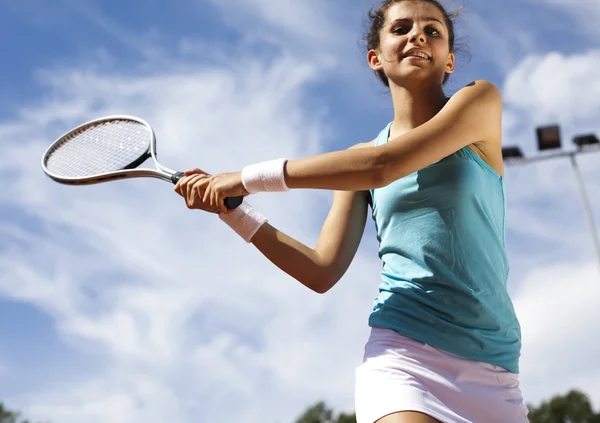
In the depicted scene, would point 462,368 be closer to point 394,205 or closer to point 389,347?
point 389,347

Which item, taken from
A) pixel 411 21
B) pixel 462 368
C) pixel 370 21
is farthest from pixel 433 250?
pixel 370 21

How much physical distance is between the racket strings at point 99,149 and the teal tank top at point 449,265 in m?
2.17

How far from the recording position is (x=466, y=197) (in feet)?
10.8

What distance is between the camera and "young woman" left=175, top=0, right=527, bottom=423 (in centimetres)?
313

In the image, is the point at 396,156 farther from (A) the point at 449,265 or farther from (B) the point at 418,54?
(B) the point at 418,54

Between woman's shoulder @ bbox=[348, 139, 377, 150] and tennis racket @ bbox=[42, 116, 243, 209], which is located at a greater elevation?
tennis racket @ bbox=[42, 116, 243, 209]

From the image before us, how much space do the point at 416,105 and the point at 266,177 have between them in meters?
0.79

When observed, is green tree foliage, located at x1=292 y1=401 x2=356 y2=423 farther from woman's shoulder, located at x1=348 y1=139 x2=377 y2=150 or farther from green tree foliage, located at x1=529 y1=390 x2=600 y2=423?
woman's shoulder, located at x1=348 y1=139 x2=377 y2=150

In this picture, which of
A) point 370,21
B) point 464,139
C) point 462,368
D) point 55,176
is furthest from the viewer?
point 55,176

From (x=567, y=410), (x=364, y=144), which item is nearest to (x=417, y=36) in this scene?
(x=364, y=144)

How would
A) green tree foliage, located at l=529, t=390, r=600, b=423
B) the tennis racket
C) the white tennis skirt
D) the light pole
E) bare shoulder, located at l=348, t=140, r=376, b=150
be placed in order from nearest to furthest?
the white tennis skirt → bare shoulder, located at l=348, t=140, r=376, b=150 → the tennis racket → the light pole → green tree foliage, located at l=529, t=390, r=600, b=423

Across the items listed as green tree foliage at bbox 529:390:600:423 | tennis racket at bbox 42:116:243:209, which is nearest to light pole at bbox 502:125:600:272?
tennis racket at bbox 42:116:243:209

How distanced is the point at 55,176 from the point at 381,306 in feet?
A: 8.43

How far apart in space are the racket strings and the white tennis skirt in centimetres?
242
